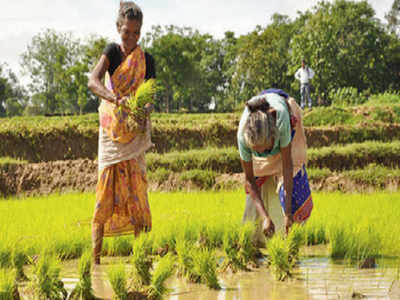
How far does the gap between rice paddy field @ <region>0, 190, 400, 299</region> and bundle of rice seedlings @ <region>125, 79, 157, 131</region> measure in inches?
34.6

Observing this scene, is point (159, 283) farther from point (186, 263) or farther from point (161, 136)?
point (161, 136)

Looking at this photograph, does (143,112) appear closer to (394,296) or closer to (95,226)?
(95,226)

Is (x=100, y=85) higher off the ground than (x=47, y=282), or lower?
higher

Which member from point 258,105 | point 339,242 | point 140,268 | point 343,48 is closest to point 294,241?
point 339,242

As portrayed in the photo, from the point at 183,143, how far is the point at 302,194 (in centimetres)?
833

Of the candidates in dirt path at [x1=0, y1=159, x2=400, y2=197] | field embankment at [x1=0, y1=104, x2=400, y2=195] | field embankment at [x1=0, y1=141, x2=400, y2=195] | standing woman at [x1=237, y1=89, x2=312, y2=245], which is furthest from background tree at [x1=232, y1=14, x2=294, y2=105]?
standing woman at [x1=237, y1=89, x2=312, y2=245]

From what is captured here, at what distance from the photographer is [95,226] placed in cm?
404

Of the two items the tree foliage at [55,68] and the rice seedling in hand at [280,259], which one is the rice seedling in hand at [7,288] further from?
the tree foliage at [55,68]

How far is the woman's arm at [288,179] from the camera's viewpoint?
3.74m

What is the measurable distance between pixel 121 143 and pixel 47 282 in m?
1.40

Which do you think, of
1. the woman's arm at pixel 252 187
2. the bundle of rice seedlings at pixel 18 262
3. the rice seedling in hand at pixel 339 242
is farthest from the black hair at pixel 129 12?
the rice seedling in hand at pixel 339 242

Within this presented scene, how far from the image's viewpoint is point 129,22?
156 inches

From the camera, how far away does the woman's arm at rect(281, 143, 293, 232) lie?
3.74 meters

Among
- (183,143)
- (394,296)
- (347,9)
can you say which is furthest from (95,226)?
(347,9)
